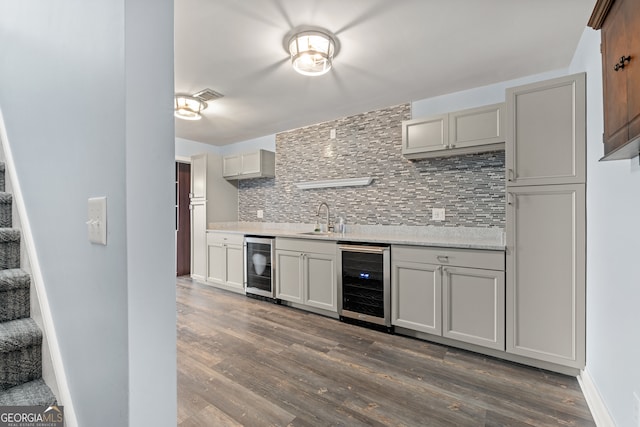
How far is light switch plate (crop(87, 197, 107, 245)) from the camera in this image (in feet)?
2.19

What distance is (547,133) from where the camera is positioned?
2.10 meters

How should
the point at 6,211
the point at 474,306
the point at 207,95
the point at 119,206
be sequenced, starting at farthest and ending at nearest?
the point at 207,95 → the point at 474,306 → the point at 6,211 → the point at 119,206

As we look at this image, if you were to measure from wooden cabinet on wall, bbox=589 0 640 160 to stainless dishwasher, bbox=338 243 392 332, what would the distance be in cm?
181

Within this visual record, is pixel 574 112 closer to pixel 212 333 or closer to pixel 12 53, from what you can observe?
pixel 12 53

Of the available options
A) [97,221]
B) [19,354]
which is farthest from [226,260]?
[97,221]

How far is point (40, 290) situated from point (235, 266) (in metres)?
3.23

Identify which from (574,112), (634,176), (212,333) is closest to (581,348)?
(634,176)

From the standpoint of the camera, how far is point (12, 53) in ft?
4.27

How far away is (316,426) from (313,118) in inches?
132

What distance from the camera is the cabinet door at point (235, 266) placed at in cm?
411

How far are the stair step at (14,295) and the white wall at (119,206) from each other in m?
0.37

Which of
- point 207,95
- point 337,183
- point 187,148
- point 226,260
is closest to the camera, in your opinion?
point 207,95

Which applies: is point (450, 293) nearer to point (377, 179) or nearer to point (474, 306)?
point (474, 306)

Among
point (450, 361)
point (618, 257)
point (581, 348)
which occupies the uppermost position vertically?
point (618, 257)
